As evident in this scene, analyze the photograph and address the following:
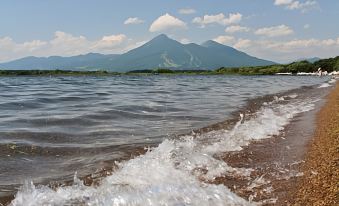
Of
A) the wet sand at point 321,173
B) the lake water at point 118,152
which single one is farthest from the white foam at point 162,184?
the wet sand at point 321,173

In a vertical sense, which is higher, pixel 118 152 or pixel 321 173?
pixel 321 173

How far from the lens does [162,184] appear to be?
27.5ft

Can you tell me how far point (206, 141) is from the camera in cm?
1423

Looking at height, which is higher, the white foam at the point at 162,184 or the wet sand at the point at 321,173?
the wet sand at the point at 321,173

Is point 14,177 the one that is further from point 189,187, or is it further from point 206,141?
point 206,141

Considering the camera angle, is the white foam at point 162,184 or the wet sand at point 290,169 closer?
the white foam at point 162,184

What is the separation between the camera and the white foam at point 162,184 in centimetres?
752

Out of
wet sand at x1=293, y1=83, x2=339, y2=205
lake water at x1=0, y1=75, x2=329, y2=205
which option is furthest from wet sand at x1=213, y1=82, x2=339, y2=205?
lake water at x1=0, y1=75, x2=329, y2=205

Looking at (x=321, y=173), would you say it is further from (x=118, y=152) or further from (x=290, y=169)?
(x=118, y=152)

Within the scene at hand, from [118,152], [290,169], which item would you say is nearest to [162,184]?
[290,169]

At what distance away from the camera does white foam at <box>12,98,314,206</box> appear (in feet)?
24.7

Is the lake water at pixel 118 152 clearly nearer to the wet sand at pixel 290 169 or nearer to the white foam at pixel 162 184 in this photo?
the white foam at pixel 162 184

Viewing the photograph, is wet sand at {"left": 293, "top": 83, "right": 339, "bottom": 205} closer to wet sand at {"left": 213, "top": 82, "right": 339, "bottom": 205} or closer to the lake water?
wet sand at {"left": 213, "top": 82, "right": 339, "bottom": 205}

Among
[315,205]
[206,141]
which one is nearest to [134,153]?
[206,141]
